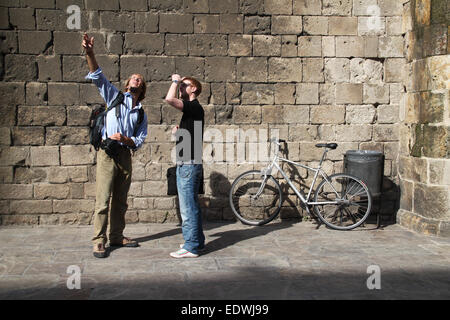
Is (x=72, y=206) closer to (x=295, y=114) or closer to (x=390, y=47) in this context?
(x=295, y=114)

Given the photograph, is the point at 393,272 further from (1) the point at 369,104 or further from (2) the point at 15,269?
(2) the point at 15,269

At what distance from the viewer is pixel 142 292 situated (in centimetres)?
415

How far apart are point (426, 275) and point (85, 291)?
10.8 feet

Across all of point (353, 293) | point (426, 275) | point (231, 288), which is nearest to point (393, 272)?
point (426, 275)

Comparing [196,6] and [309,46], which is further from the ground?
[196,6]

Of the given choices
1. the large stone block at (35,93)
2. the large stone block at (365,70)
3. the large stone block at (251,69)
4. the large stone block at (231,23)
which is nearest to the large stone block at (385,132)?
the large stone block at (365,70)

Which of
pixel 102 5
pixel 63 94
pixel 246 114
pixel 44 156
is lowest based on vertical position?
pixel 44 156

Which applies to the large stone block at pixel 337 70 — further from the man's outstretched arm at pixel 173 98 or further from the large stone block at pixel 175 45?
the man's outstretched arm at pixel 173 98

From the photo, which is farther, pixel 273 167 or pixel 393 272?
pixel 273 167

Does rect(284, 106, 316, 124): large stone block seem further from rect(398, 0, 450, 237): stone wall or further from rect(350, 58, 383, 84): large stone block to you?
rect(398, 0, 450, 237): stone wall

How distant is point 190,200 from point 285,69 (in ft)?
9.94

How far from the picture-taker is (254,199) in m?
7.08

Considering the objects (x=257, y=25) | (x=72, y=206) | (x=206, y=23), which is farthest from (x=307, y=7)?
(x=72, y=206)

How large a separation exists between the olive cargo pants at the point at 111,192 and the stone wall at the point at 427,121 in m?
4.07
